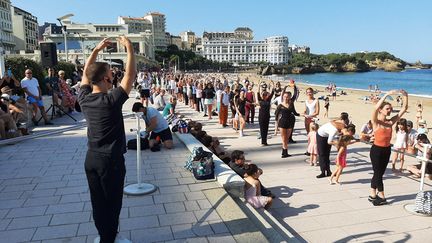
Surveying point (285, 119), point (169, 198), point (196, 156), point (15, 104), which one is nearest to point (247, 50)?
point (15, 104)

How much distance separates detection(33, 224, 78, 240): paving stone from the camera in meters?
3.86

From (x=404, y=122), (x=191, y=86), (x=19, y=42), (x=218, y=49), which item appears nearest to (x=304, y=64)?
(x=218, y=49)

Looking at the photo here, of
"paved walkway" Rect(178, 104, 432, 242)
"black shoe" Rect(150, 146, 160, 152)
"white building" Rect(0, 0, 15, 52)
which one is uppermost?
"white building" Rect(0, 0, 15, 52)

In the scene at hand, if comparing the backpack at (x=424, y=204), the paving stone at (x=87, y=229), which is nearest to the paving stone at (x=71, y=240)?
the paving stone at (x=87, y=229)

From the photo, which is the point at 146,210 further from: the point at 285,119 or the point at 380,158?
the point at 285,119

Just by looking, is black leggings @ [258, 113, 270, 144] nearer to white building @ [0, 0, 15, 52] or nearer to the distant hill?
white building @ [0, 0, 15, 52]

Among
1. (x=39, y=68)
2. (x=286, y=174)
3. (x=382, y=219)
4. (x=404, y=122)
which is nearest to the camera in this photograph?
(x=382, y=219)

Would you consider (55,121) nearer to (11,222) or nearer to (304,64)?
(11,222)

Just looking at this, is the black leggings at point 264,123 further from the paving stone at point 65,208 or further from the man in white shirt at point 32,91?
the man in white shirt at point 32,91

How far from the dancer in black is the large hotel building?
188 metres

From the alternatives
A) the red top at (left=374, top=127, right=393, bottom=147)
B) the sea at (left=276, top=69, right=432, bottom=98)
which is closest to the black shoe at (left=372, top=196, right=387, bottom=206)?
the red top at (left=374, top=127, right=393, bottom=147)

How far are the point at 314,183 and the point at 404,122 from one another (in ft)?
10.5

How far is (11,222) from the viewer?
4227 mm

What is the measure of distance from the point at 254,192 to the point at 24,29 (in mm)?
102527
